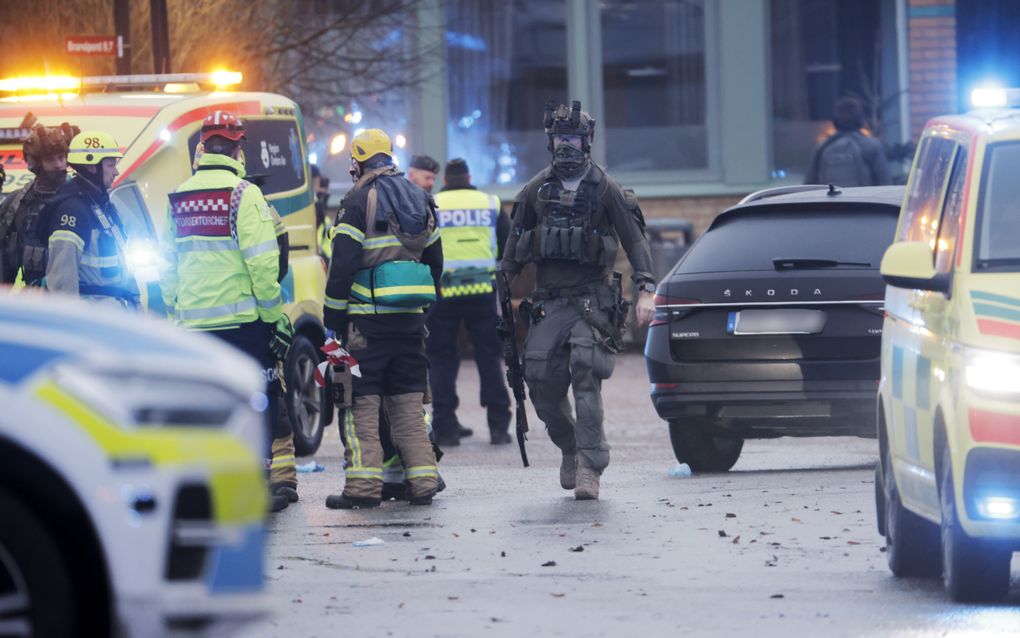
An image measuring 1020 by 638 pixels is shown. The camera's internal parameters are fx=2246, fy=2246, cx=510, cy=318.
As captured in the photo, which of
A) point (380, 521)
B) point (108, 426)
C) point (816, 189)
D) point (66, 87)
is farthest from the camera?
point (66, 87)

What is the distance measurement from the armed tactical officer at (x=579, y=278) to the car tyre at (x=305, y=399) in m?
2.79

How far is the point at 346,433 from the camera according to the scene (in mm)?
11148

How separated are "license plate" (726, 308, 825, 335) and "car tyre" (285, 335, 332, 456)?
120 inches

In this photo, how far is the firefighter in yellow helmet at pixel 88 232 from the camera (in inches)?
421

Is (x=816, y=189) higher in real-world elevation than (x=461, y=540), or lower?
higher

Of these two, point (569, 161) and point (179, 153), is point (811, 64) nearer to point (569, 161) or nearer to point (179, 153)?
point (179, 153)

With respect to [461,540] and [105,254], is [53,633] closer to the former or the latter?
[461,540]

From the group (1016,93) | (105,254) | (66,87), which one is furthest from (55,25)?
(1016,93)

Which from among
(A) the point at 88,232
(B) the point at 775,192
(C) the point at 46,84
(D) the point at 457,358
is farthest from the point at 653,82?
(A) the point at 88,232

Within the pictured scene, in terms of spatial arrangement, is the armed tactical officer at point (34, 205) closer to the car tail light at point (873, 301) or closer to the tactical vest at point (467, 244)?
the tactical vest at point (467, 244)

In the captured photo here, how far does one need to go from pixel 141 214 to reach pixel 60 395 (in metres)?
7.89

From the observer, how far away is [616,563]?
8875 mm

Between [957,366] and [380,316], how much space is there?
4312 mm

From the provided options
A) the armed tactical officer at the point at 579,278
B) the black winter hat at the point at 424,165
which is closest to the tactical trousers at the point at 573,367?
the armed tactical officer at the point at 579,278
